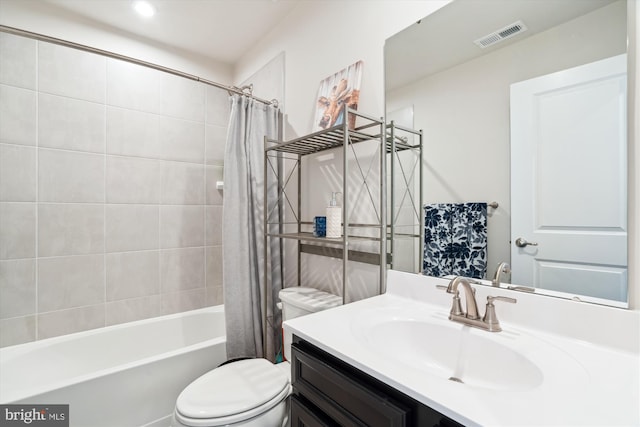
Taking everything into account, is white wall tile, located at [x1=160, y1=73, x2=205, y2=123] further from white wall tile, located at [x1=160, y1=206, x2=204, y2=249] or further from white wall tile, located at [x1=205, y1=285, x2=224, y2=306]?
white wall tile, located at [x1=205, y1=285, x2=224, y2=306]

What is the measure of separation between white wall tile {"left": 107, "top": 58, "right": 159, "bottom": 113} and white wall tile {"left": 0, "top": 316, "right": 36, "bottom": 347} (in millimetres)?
1404

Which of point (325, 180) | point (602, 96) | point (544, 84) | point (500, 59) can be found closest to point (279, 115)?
point (325, 180)

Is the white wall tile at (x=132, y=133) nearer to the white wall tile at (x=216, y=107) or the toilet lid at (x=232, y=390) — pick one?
the white wall tile at (x=216, y=107)

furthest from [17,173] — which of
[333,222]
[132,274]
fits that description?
[333,222]

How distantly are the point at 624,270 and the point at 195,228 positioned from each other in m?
2.31

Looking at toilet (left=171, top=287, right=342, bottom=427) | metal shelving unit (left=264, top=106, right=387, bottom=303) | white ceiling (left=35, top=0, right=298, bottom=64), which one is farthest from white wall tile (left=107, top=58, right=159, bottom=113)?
toilet (left=171, top=287, right=342, bottom=427)

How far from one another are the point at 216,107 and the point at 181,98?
0.27 m

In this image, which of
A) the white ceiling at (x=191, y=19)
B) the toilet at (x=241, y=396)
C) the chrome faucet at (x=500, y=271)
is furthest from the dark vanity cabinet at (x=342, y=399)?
the white ceiling at (x=191, y=19)

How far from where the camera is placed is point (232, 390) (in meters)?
1.16

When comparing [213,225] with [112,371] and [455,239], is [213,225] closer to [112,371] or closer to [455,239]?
[112,371]

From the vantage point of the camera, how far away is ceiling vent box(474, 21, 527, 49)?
0.88m

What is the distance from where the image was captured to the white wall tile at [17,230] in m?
1.59

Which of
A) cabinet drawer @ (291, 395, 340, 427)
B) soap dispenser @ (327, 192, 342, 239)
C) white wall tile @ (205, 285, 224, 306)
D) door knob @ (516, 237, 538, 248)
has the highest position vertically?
soap dispenser @ (327, 192, 342, 239)

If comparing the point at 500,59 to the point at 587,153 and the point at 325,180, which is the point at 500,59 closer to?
the point at 587,153
